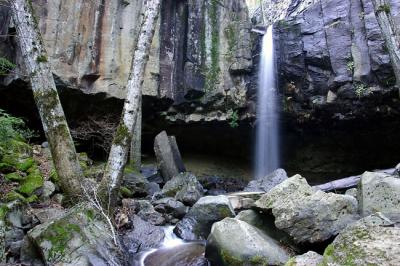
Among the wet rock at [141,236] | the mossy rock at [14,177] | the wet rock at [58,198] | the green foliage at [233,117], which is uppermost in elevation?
the green foliage at [233,117]

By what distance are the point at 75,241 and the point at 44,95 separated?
2.49 meters

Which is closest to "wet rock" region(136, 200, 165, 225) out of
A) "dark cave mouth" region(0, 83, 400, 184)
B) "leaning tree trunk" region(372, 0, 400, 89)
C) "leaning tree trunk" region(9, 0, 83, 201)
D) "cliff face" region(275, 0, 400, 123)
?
"leaning tree trunk" region(9, 0, 83, 201)

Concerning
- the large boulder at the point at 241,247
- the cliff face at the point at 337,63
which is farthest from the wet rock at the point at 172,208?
the cliff face at the point at 337,63

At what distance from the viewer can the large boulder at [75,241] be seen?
4457 millimetres

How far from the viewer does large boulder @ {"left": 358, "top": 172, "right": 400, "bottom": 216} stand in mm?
4977

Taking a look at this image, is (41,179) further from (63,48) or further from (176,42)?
(176,42)

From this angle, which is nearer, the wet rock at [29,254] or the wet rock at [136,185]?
the wet rock at [29,254]

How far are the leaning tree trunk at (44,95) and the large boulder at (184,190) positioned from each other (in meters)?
2.97

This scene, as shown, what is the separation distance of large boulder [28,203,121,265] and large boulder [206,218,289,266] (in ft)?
4.45

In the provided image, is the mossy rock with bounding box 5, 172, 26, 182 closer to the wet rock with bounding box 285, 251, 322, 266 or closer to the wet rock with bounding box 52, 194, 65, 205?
the wet rock with bounding box 52, 194, 65, 205

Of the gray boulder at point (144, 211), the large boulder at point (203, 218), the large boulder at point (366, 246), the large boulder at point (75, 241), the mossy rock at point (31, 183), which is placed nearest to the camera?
the large boulder at point (366, 246)

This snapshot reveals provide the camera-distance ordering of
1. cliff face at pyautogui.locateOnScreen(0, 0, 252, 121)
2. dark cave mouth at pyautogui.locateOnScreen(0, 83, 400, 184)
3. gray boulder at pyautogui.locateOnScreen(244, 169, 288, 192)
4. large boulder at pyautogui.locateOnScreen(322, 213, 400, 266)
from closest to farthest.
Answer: large boulder at pyautogui.locateOnScreen(322, 213, 400, 266)
gray boulder at pyautogui.locateOnScreen(244, 169, 288, 192)
cliff face at pyautogui.locateOnScreen(0, 0, 252, 121)
dark cave mouth at pyautogui.locateOnScreen(0, 83, 400, 184)

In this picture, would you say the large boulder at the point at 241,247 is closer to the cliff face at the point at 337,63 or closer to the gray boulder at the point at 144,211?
the gray boulder at the point at 144,211

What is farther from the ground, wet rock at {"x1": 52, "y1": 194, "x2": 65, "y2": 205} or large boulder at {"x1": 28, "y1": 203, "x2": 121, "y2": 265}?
wet rock at {"x1": 52, "y1": 194, "x2": 65, "y2": 205}
